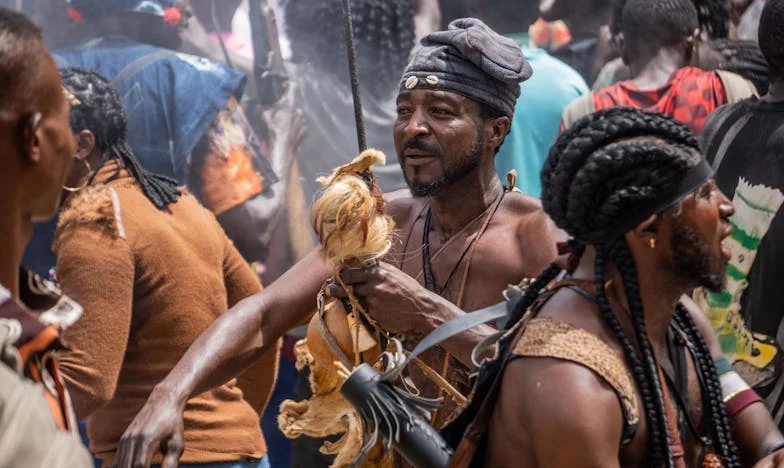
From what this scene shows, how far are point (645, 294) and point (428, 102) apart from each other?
1.45 meters

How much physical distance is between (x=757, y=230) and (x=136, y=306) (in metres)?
2.31

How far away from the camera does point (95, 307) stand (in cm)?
480

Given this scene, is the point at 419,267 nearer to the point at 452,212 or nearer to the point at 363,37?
the point at 452,212

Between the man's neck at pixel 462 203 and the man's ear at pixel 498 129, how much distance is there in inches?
4.7

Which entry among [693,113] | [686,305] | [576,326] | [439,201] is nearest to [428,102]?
[439,201]

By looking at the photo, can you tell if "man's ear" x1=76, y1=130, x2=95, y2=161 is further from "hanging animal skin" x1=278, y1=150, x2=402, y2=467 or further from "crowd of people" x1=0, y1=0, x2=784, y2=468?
"hanging animal skin" x1=278, y1=150, x2=402, y2=467

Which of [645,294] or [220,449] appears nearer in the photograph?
[645,294]

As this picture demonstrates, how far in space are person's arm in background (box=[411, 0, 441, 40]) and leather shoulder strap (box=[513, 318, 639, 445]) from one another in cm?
433

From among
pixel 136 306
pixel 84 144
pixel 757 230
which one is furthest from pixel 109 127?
pixel 757 230

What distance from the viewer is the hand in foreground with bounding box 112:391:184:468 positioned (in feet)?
11.3

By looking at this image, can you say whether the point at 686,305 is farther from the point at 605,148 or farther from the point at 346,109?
the point at 346,109

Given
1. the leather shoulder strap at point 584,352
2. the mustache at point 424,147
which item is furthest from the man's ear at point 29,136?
the mustache at point 424,147

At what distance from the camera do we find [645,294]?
121 inches

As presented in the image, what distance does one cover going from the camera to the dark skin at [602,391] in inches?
110
